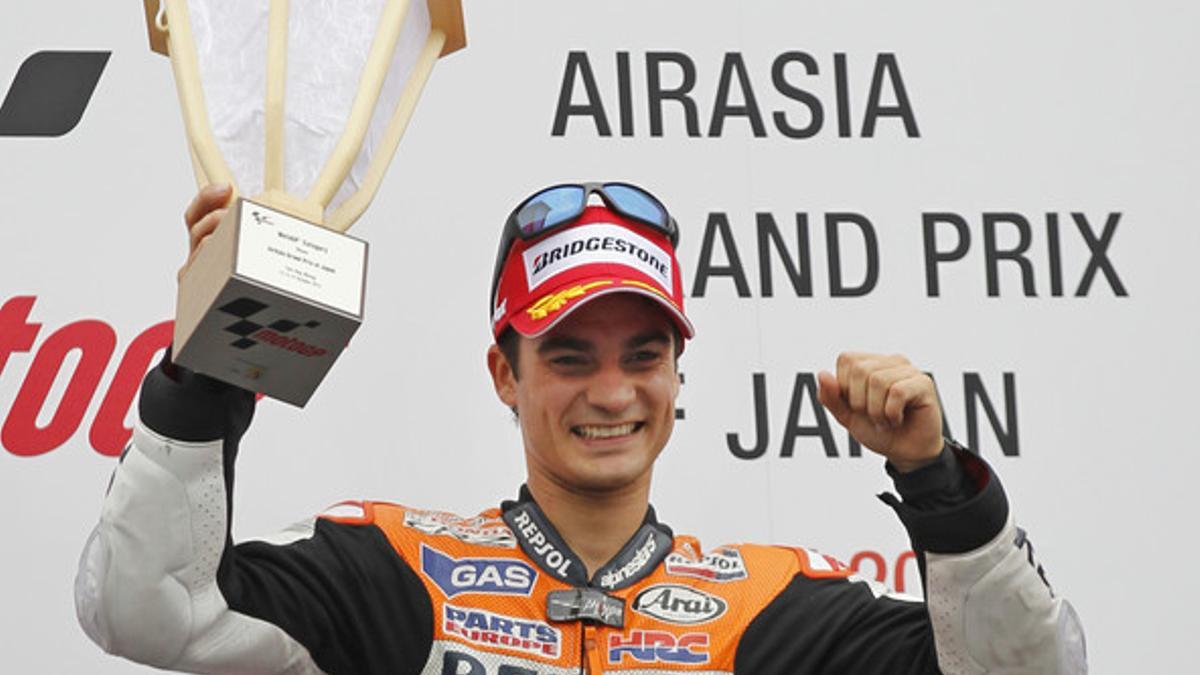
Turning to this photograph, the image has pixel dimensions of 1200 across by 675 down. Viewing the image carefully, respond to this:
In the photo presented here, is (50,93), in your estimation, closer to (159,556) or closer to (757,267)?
(757,267)

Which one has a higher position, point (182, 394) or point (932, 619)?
point (182, 394)

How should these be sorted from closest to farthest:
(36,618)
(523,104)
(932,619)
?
(932,619)
(36,618)
(523,104)

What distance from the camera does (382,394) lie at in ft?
8.27

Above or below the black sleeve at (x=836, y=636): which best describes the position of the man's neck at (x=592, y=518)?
above

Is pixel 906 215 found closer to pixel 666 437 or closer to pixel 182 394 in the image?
pixel 666 437

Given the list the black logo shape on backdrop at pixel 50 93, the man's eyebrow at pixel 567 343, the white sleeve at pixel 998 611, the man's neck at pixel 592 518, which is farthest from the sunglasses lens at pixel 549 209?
the black logo shape on backdrop at pixel 50 93

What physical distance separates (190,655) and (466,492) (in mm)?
777

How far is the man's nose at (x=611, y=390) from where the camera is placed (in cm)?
192

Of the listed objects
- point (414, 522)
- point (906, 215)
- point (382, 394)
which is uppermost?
point (906, 215)

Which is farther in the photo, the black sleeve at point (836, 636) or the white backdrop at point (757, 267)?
the white backdrop at point (757, 267)

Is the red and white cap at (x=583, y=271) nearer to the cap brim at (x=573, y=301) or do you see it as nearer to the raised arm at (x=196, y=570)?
the cap brim at (x=573, y=301)

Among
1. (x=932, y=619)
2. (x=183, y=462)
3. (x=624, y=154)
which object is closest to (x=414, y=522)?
(x=183, y=462)

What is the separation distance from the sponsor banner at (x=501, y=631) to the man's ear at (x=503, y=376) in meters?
0.23

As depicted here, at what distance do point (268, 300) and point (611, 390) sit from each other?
1.39 feet
